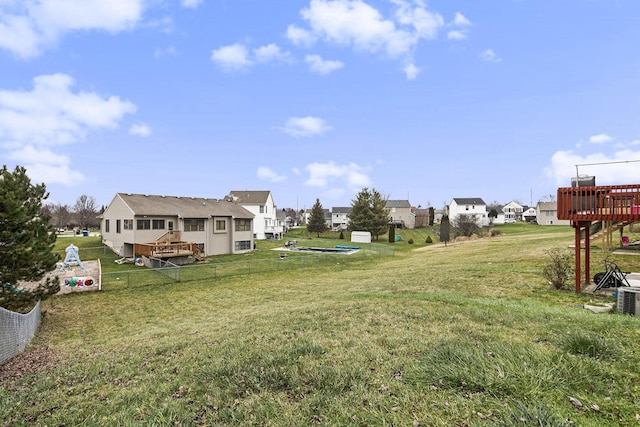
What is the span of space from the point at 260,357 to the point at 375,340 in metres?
2.22

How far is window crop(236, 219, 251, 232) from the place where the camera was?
125ft

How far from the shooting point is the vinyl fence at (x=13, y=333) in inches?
303

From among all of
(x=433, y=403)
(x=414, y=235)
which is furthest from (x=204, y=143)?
(x=414, y=235)

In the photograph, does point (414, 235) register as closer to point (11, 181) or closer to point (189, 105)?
point (189, 105)

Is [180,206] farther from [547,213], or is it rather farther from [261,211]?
[547,213]

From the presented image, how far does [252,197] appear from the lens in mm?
56719

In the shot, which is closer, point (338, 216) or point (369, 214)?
point (369, 214)

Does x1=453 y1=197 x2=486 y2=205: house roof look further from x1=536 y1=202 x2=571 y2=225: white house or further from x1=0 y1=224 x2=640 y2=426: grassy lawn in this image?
x1=0 y1=224 x2=640 y2=426: grassy lawn

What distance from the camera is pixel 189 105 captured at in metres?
29.5

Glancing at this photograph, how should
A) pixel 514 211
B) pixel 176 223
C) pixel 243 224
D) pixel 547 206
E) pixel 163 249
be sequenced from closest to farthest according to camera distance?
pixel 163 249, pixel 176 223, pixel 243 224, pixel 547 206, pixel 514 211

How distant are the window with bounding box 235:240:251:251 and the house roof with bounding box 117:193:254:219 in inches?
117

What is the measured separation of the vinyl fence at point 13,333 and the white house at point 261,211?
4453 cm

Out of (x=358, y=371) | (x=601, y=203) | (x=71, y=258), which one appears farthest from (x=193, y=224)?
(x=601, y=203)

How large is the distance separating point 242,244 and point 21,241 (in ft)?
89.1
